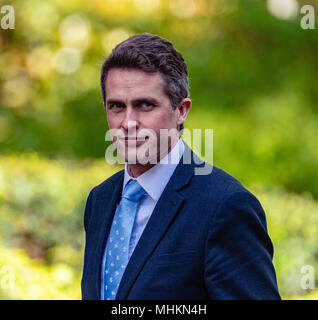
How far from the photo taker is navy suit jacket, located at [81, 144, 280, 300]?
71.8 inches

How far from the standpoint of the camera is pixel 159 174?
2.12 m

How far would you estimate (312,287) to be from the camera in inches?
181

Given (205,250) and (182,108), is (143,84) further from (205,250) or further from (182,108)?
(205,250)

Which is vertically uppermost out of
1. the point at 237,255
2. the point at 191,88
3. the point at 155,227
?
the point at 191,88

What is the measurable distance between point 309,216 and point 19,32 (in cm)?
666

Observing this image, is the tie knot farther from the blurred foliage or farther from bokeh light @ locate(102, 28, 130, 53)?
bokeh light @ locate(102, 28, 130, 53)

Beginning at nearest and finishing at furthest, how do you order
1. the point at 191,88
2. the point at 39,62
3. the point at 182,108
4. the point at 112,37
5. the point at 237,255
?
the point at 237,255
the point at 182,108
the point at 191,88
the point at 112,37
the point at 39,62

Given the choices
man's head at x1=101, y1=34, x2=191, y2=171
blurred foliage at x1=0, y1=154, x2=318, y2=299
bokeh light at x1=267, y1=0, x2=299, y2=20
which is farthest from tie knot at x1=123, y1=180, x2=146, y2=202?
bokeh light at x1=267, y1=0, x2=299, y2=20

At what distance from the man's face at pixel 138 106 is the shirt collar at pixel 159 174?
0.24 ft

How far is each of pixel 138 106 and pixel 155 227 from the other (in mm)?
468

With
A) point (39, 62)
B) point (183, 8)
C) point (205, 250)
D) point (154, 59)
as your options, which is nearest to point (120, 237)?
point (205, 250)

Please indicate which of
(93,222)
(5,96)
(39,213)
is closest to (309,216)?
(39,213)

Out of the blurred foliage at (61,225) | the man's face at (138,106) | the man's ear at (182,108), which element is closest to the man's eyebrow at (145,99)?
the man's face at (138,106)
